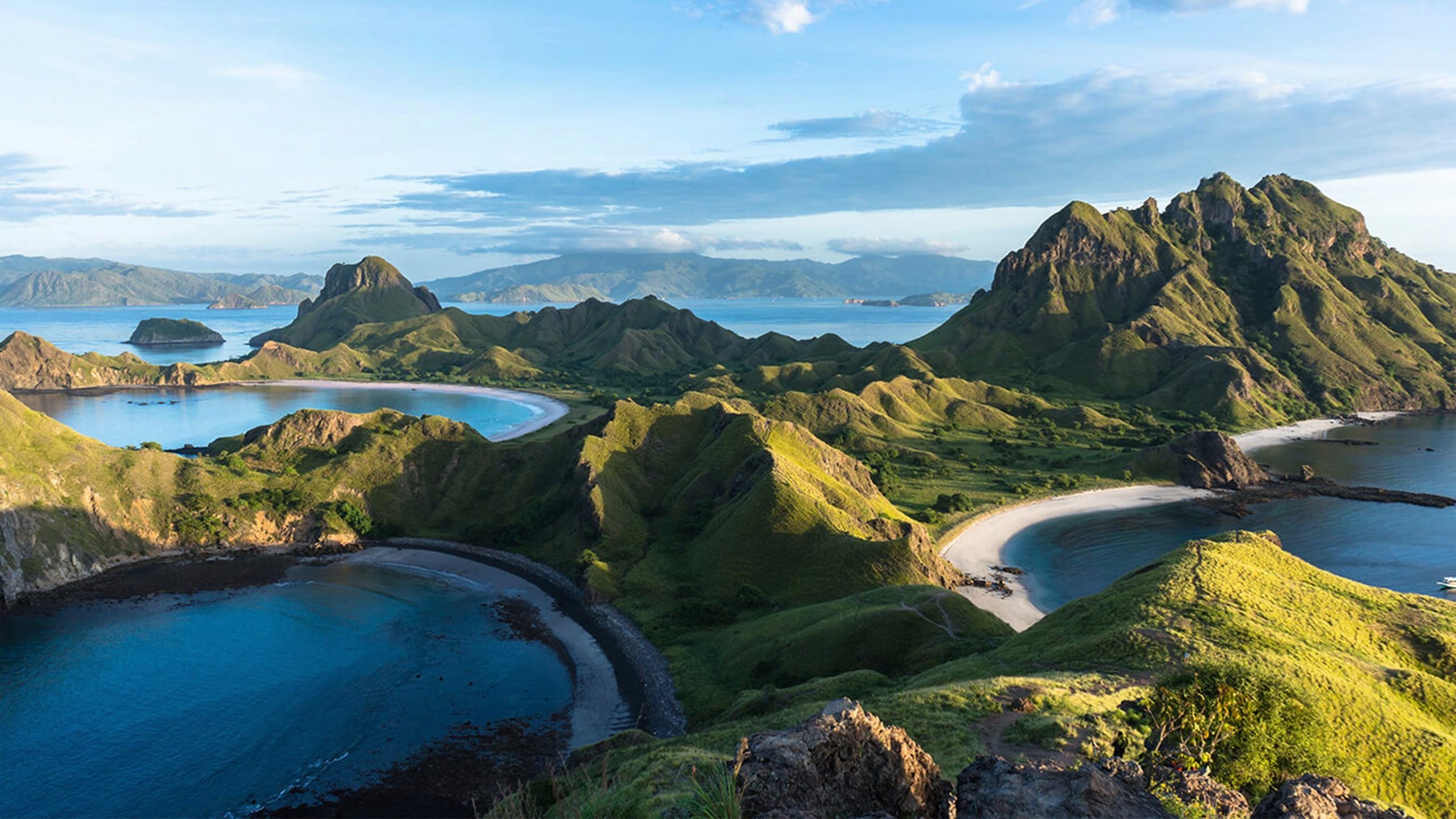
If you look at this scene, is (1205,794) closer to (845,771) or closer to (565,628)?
(845,771)

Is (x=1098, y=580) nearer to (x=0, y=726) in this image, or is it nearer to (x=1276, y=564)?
(x=1276, y=564)

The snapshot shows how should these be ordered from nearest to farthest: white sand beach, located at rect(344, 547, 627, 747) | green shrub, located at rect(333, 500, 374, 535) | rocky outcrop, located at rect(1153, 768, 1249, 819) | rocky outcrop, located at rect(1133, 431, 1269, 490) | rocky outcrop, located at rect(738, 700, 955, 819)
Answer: rocky outcrop, located at rect(738, 700, 955, 819) < rocky outcrop, located at rect(1153, 768, 1249, 819) < white sand beach, located at rect(344, 547, 627, 747) < green shrub, located at rect(333, 500, 374, 535) < rocky outcrop, located at rect(1133, 431, 1269, 490)

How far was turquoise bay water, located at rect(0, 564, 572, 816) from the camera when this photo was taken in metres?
63.8

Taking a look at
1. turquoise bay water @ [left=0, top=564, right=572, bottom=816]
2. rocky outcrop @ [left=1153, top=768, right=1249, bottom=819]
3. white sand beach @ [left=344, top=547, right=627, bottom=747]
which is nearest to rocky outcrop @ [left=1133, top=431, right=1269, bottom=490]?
white sand beach @ [left=344, top=547, right=627, bottom=747]

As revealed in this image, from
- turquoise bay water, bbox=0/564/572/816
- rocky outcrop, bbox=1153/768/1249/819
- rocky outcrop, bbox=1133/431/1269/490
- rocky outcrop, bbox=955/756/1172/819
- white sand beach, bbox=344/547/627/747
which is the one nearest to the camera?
rocky outcrop, bbox=955/756/1172/819

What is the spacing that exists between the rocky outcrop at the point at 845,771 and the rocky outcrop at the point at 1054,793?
1136 millimetres

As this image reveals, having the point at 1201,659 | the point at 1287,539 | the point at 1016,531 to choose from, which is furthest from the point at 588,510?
the point at 1287,539

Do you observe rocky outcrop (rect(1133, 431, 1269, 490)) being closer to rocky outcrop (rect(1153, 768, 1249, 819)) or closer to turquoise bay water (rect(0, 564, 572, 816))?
turquoise bay water (rect(0, 564, 572, 816))

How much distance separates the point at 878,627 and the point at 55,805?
7006 cm

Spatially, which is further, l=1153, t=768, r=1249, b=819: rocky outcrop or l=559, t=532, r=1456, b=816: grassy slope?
Result: l=559, t=532, r=1456, b=816: grassy slope

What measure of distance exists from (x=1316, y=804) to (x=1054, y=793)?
7021 millimetres

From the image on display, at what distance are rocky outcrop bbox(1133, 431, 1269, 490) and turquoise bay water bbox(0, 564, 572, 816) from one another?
14347 cm

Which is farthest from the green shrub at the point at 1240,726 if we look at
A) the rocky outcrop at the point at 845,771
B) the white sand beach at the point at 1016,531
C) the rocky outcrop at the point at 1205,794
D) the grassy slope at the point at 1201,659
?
the white sand beach at the point at 1016,531

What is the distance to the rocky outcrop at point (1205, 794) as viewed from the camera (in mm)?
24125
